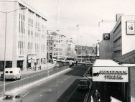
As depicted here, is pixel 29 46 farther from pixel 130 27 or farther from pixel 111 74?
pixel 111 74

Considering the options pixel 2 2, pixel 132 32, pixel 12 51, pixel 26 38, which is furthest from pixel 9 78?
pixel 132 32

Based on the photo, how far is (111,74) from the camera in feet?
88.2

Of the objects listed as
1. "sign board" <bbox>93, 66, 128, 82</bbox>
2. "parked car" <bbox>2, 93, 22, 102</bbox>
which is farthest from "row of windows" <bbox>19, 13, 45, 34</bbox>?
"parked car" <bbox>2, 93, 22, 102</bbox>

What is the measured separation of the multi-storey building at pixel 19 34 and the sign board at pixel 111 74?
36.1 meters

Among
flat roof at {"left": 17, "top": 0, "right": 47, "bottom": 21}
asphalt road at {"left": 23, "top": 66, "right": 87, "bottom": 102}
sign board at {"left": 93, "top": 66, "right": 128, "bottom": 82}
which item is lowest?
asphalt road at {"left": 23, "top": 66, "right": 87, "bottom": 102}

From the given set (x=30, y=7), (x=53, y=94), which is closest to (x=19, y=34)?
(x=30, y=7)

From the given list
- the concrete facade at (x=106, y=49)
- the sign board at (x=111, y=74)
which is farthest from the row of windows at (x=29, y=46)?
the sign board at (x=111, y=74)

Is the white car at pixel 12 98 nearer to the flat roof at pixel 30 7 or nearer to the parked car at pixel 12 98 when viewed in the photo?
the parked car at pixel 12 98

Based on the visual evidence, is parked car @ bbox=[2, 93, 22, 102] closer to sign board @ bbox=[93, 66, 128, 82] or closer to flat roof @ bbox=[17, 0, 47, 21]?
sign board @ bbox=[93, 66, 128, 82]

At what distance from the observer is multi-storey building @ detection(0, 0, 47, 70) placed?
7531 centimetres

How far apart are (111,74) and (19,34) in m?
56.1

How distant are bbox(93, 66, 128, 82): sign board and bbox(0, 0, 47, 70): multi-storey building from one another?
3613 centimetres

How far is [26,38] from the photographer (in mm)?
87875

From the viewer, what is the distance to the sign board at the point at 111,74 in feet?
87.1
